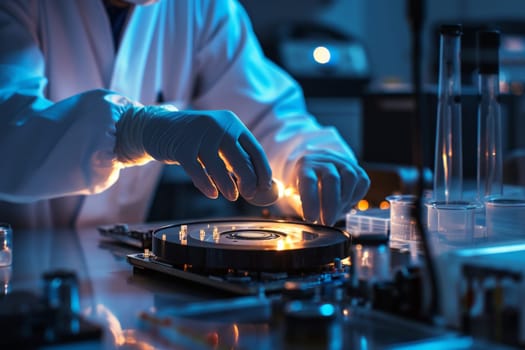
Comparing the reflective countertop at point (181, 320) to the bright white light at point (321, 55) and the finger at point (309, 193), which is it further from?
the bright white light at point (321, 55)

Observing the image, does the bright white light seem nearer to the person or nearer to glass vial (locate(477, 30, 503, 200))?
the person

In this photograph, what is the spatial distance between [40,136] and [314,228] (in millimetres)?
565

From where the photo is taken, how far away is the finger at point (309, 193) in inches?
50.8

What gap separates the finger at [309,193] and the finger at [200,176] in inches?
6.8

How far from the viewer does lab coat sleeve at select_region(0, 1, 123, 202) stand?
1286mm

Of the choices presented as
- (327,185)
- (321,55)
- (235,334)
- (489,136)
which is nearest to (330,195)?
(327,185)

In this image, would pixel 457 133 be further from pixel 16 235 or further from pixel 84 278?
pixel 16 235

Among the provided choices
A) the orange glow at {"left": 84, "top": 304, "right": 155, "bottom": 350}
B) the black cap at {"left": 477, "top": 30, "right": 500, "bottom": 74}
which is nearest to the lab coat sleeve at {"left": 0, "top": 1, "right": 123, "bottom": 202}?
the orange glow at {"left": 84, "top": 304, "right": 155, "bottom": 350}

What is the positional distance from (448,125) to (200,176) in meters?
0.41

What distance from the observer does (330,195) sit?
4.33 ft

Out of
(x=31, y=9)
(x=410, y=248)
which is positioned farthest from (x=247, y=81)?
(x=410, y=248)

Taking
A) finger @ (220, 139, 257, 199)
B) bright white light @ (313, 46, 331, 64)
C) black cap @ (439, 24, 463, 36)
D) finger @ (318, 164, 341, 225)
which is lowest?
finger @ (318, 164, 341, 225)

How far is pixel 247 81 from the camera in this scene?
6.29ft

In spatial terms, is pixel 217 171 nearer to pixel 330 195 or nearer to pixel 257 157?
pixel 257 157
